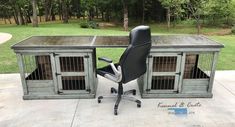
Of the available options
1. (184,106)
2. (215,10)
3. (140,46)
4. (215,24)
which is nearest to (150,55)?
(140,46)

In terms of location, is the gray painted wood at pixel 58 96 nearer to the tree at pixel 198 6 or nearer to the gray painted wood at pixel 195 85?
the gray painted wood at pixel 195 85

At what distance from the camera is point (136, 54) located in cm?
270

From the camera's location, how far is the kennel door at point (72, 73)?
10.1 ft

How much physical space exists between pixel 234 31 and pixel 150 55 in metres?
13.9

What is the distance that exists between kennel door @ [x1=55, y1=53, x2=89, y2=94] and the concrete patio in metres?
0.21

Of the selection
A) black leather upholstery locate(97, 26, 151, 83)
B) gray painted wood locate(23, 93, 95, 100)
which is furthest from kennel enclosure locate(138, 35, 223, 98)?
gray painted wood locate(23, 93, 95, 100)

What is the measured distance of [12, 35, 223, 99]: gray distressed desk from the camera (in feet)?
9.91

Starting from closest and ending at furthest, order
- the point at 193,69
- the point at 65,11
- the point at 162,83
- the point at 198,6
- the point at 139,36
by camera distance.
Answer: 1. the point at 139,36
2. the point at 162,83
3. the point at 193,69
4. the point at 198,6
5. the point at 65,11

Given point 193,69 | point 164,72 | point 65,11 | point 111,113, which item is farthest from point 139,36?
point 65,11

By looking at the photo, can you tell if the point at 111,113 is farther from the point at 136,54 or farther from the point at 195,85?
the point at 195,85

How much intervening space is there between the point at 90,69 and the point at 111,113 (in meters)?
0.71

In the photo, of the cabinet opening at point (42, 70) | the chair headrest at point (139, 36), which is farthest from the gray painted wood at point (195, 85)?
the cabinet opening at point (42, 70)

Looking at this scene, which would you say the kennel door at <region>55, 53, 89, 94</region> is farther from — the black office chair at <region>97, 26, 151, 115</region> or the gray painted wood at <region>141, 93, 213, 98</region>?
the gray painted wood at <region>141, 93, 213, 98</region>

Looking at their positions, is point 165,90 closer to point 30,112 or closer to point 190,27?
point 30,112
